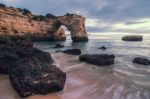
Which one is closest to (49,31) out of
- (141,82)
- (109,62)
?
(109,62)

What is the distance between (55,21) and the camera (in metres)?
65.8

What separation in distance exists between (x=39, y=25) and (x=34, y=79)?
54376 millimetres

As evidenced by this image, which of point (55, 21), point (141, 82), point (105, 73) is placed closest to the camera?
point (141, 82)

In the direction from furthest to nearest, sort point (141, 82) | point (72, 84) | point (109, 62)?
1. point (109, 62)
2. point (141, 82)
3. point (72, 84)

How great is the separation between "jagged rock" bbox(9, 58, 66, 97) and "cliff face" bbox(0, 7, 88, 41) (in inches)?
1527

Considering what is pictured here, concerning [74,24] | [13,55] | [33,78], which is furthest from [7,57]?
[74,24]

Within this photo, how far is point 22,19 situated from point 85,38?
20637 millimetres

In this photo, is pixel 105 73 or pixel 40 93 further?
pixel 105 73

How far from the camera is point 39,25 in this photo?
62469 mm

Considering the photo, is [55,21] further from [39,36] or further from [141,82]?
[141,82]

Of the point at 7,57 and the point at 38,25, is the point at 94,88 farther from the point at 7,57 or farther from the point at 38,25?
the point at 38,25

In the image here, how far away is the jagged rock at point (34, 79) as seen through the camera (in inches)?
352

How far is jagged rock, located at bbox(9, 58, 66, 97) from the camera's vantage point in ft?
29.3

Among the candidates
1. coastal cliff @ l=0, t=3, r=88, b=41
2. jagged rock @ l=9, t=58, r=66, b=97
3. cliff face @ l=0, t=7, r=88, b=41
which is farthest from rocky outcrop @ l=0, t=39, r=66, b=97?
coastal cliff @ l=0, t=3, r=88, b=41
